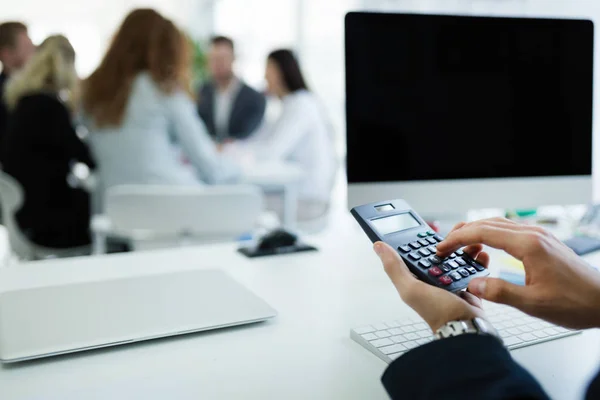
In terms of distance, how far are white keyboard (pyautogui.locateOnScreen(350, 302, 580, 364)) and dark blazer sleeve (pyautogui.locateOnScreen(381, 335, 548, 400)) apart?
0.12 metres

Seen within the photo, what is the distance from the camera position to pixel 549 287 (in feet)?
2.11

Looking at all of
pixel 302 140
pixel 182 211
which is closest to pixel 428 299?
pixel 182 211

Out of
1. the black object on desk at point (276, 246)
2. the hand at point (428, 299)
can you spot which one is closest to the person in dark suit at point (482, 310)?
the hand at point (428, 299)

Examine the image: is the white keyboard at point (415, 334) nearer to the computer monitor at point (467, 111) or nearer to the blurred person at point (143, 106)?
the computer monitor at point (467, 111)

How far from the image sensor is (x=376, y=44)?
107 cm

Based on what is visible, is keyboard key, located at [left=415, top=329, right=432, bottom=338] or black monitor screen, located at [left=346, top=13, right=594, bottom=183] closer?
keyboard key, located at [left=415, top=329, right=432, bottom=338]

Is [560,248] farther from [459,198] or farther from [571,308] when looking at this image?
[459,198]

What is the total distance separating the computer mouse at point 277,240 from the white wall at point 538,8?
32.8 inches

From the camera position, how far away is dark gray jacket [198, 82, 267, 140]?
4.44 m

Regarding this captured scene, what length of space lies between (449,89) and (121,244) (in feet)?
5.15

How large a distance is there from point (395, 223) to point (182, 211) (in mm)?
1178

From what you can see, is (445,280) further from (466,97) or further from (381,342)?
(466,97)

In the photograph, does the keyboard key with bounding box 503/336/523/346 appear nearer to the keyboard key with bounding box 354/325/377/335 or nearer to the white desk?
the keyboard key with bounding box 354/325/377/335

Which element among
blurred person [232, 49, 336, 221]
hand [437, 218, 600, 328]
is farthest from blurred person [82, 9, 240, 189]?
hand [437, 218, 600, 328]
